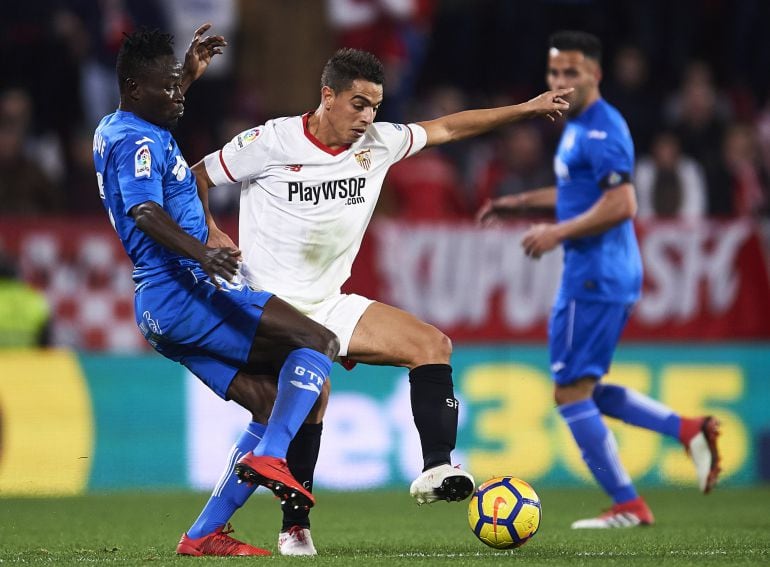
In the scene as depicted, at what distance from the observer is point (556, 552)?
18.6ft

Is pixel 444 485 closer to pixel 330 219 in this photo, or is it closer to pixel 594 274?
pixel 330 219

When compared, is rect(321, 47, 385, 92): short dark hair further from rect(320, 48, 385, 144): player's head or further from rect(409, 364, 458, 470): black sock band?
rect(409, 364, 458, 470): black sock band

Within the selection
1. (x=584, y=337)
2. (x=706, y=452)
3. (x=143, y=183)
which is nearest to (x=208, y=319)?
(x=143, y=183)

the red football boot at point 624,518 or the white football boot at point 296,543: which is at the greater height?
the white football boot at point 296,543

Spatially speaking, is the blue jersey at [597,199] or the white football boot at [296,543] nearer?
the white football boot at [296,543]

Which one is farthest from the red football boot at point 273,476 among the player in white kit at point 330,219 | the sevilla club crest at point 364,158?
the sevilla club crest at point 364,158

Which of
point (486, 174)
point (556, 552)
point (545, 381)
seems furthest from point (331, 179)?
point (486, 174)

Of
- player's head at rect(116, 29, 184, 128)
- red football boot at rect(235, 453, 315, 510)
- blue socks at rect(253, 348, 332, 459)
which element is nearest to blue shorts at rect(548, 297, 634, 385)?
blue socks at rect(253, 348, 332, 459)

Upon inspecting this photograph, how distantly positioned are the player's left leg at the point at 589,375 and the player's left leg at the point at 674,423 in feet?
1.02

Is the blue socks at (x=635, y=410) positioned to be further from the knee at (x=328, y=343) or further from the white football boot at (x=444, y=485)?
the knee at (x=328, y=343)

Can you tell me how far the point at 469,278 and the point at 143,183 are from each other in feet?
19.6

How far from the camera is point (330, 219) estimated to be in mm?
5809

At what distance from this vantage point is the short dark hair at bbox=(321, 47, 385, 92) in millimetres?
5727

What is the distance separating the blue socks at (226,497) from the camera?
5.62m
